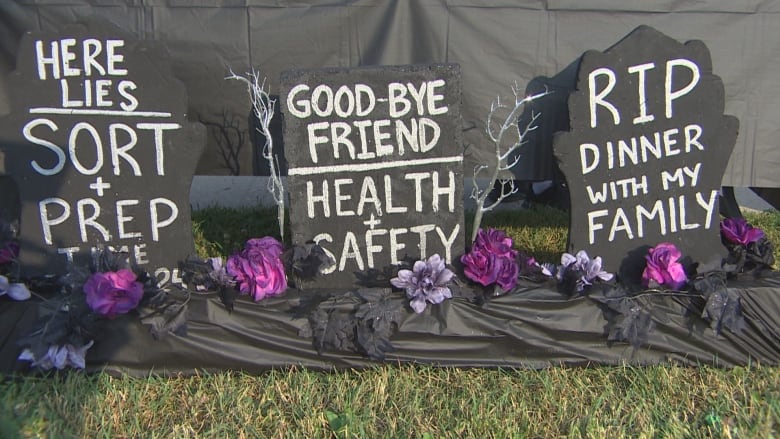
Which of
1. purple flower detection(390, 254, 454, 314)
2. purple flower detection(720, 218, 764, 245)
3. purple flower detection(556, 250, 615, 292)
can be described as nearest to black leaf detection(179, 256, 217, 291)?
purple flower detection(390, 254, 454, 314)

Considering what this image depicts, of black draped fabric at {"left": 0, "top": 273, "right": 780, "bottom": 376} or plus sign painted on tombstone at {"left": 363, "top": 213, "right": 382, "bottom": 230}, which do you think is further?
plus sign painted on tombstone at {"left": 363, "top": 213, "right": 382, "bottom": 230}

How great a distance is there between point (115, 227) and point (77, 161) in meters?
0.31

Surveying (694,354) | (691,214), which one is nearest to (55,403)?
(694,354)

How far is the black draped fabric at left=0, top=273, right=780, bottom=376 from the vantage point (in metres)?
2.45

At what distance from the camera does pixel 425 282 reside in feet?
8.18

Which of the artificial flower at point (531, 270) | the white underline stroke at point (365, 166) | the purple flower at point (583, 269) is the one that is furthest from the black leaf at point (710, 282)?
the white underline stroke at point (365, 166)

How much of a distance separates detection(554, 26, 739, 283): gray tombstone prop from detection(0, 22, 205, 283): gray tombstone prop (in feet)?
5.36

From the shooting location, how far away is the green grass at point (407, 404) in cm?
214

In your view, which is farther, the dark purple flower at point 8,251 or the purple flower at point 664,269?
the dark purple flower at point 8,251

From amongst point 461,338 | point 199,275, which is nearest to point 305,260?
point 199,275

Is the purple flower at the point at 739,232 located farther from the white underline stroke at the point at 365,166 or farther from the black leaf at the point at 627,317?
the white underline stroke at the point at 365,166

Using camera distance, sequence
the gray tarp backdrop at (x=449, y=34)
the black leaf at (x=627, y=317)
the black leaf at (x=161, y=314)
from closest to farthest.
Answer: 1. the black leaf at (x=161, y=314)
2. the black leaf at (x=627, y=317)
3. the gray tarp backdrop at (x=449, y=34)

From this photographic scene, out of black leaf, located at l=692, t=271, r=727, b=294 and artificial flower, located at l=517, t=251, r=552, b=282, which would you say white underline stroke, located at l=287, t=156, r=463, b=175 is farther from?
black leaf, located at l=692, t=271, r=727, b=294

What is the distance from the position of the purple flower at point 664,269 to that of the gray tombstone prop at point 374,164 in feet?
2.61
